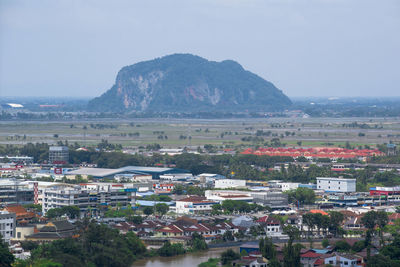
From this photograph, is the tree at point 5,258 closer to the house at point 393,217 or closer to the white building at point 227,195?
the house at point 393,217

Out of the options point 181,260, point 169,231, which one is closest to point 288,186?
point 169,231

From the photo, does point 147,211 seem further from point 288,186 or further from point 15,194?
point 288,186

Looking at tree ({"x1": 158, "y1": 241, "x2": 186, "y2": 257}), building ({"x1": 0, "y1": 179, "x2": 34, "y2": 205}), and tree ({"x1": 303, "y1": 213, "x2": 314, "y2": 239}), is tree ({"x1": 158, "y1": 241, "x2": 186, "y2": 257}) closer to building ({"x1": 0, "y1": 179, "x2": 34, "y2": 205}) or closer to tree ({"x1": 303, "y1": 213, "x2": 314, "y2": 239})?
tree ({"x1": 303, "y1": 213, "x2": 314, "y2": 239})

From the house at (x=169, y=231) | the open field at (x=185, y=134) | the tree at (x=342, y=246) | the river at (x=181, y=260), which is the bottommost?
the open field at (x=185, y=134)

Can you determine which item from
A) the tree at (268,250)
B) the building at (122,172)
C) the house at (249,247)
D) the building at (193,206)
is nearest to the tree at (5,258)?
the tree at (268,250)

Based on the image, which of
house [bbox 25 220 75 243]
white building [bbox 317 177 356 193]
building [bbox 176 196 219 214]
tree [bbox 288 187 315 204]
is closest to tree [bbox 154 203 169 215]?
building [bbox 176 196 219 214]
